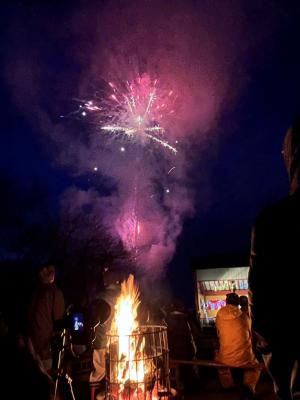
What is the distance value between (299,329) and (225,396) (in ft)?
20.8

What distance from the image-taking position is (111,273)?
5.92m

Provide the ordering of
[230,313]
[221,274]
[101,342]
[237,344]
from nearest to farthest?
1. [101,342]
2. [237,344]
3. [230,313]
4. [221,274]

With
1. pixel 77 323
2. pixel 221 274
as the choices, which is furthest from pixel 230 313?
pixel 221 274

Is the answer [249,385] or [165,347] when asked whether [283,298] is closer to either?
[165,347]

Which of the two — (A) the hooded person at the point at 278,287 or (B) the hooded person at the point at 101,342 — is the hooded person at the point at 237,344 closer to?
(B) the hooded person at the point at 101,342

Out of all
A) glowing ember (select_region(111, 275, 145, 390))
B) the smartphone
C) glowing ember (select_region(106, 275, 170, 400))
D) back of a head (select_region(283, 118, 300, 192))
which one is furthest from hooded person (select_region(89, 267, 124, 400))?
back of a head (select_region(283, 118, 300, 192))

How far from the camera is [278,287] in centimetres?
148

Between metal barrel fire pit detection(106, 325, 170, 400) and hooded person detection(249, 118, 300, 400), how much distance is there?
101 inches

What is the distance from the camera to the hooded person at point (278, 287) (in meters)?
1.44

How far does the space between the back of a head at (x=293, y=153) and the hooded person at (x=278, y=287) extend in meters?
0.08

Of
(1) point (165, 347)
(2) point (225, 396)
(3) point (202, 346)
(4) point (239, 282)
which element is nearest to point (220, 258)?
(4) point (239, 282)

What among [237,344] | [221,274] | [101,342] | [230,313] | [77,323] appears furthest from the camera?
[221,274]

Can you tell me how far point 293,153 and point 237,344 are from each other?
5471mm

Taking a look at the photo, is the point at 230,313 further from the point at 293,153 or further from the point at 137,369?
the point at 293,153
